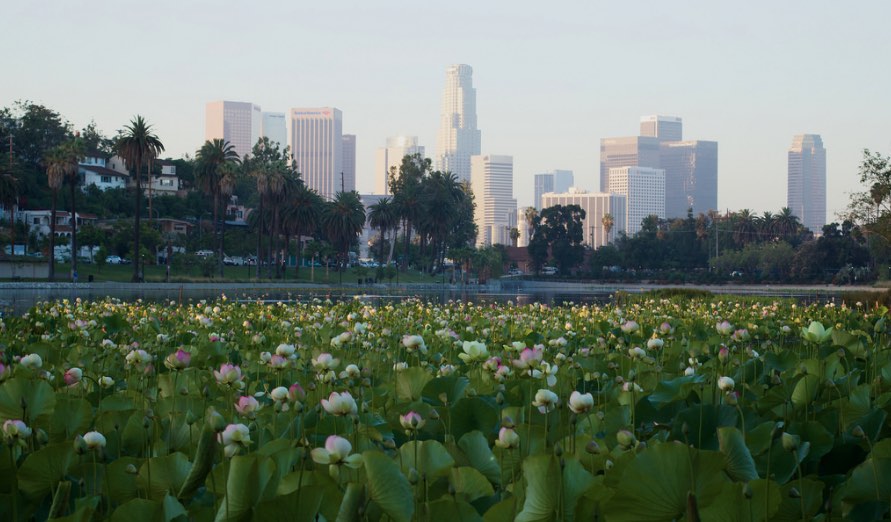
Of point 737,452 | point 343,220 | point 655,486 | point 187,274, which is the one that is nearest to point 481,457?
point 737,452

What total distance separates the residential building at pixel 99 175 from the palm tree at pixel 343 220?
21289 millimetres

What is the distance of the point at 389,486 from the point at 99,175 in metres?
97.4

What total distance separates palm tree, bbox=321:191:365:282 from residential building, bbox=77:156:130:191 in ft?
69.8

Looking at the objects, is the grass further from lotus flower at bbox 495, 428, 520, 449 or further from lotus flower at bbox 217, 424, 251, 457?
A: lotus flower at bbox 495, 428, 520, 449

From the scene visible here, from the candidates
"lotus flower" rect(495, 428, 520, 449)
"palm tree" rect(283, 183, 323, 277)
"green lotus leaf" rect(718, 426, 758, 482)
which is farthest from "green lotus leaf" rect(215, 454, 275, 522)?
"palm tree" rect(283, 183, 323, 277)

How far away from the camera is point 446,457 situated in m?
2.51

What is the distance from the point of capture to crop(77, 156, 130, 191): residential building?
90.4 metres

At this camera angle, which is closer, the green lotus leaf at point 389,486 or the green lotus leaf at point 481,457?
the green lotus leaf at point 389,486

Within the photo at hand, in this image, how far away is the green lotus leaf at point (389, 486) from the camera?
2082mm

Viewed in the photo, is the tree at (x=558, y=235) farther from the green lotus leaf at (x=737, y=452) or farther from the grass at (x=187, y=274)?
the green lotus leaf at (x=737, y=452)

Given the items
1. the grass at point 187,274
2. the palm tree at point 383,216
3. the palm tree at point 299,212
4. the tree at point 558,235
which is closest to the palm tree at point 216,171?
the grass at point 187,274

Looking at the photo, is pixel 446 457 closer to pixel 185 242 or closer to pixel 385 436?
pixel 385 436

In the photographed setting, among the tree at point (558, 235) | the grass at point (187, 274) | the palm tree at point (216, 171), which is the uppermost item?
the palm tree at point (216, 171)

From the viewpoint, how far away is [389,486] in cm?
210
